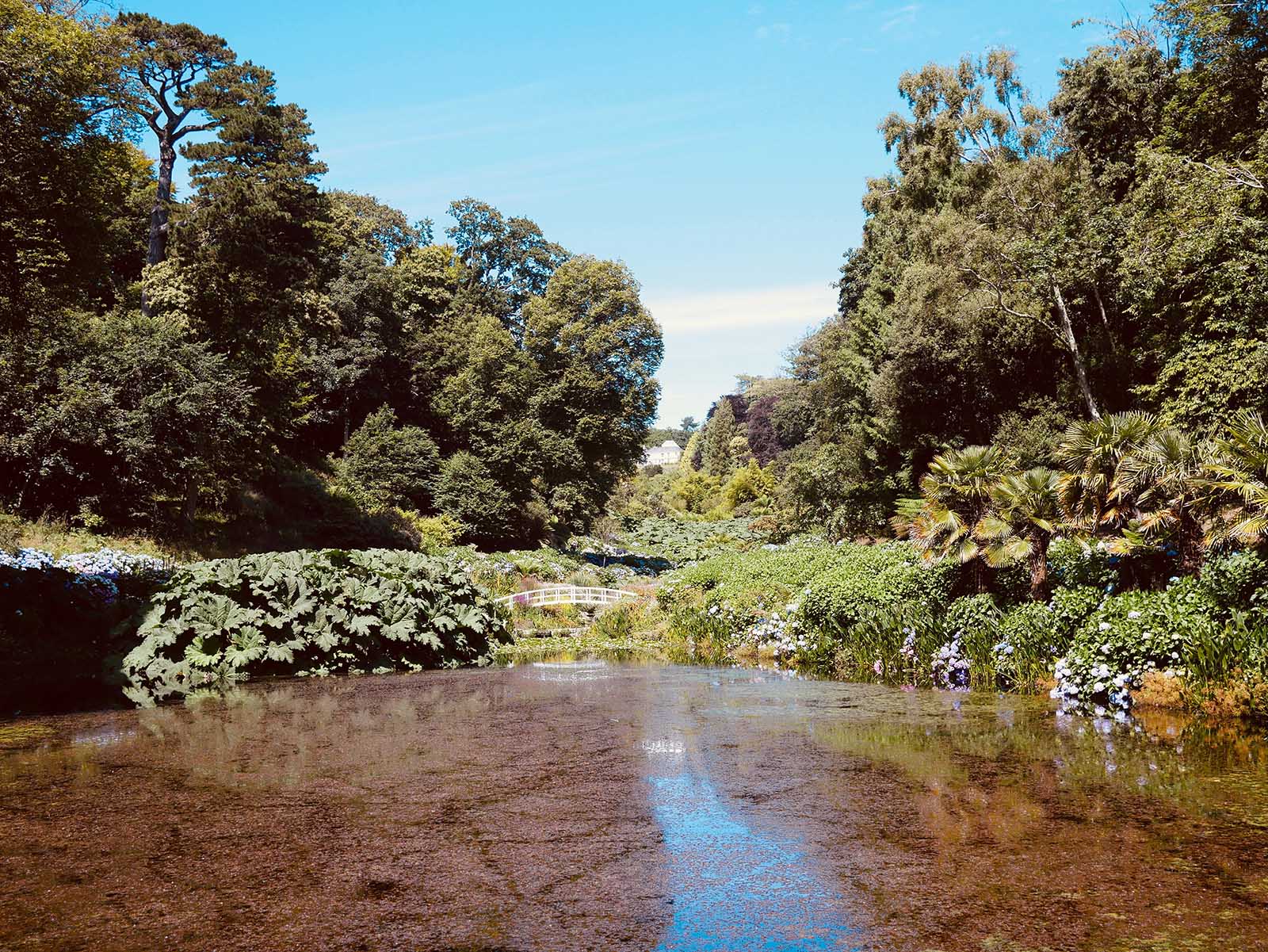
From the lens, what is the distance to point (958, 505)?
1191cm

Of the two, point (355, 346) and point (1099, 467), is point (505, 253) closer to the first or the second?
point (355, 346)

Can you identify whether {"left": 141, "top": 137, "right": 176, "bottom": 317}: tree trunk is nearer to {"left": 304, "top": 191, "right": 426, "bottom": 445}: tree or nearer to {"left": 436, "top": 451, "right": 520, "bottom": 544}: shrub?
{"left": 304, "top": 191, "right": 426, "bottom": 445}: tree

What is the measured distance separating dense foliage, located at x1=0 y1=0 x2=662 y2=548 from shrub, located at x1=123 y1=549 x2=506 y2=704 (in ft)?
21.5

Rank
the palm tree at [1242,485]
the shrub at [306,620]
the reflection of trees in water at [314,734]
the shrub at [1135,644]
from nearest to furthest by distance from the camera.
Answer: the reflection of trees in water at [314,734] < the palm tree at [1242,485] < the shrub at [1135,644] < the shrub at [306,620]

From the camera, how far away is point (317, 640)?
473 inches

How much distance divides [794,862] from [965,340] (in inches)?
1049

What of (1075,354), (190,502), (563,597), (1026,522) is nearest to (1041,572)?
(1026,522)

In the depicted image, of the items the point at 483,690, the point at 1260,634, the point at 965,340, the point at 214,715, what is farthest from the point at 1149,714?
the point at 965,340

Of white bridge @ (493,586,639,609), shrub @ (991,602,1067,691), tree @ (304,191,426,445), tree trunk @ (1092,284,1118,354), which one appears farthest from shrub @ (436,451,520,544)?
shrub @ (991,602,1067,691)

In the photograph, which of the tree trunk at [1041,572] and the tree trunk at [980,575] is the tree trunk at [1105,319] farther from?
the tree trunk at [1041,572]

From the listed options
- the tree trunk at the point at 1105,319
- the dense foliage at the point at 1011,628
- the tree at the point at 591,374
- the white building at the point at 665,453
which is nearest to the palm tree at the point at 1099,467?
the dense foliage at the point at 1011,628

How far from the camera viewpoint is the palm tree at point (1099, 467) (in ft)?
33.2

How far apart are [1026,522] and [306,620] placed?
9.12 m

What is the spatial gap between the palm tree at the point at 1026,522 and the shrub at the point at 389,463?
2855cm
